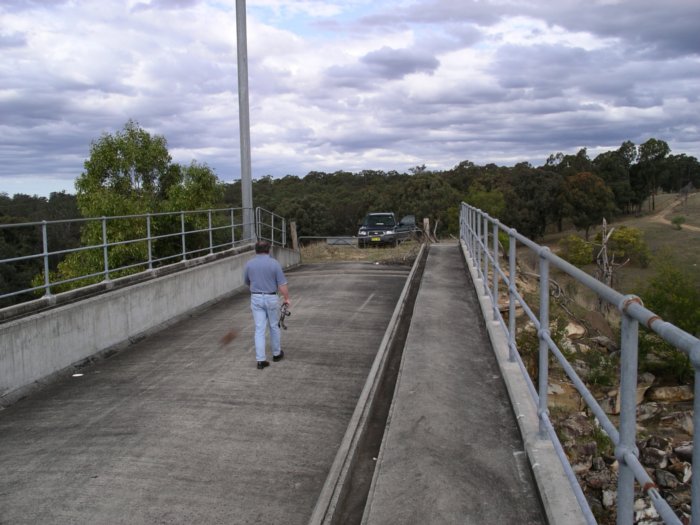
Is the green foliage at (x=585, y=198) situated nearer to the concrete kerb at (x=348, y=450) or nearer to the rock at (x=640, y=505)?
the concrete kerb at (x=348, y=450)

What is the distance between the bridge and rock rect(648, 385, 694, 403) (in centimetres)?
1380

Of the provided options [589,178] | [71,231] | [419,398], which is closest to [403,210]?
[589,178]

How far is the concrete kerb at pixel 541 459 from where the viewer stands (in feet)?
12.9

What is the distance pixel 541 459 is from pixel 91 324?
6.77m

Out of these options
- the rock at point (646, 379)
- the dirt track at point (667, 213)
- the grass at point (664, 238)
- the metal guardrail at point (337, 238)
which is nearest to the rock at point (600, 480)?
the rock at point (646, 379)

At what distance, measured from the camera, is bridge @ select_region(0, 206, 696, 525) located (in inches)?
184

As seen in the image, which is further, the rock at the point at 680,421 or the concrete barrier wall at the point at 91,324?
the rock at the point at 680,421

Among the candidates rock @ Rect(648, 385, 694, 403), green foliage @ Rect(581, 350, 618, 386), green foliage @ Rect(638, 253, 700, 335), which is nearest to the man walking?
green foliage @ Rect(581, 350, 618, 386)

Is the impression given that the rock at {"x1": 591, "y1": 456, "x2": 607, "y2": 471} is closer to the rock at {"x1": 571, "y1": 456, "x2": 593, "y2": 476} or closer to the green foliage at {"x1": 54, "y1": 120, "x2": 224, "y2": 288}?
the rock at {"x1": 571, "y1": 456, "x2": 593, "y2": 476}

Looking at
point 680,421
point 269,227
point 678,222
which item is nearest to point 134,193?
point 269,227

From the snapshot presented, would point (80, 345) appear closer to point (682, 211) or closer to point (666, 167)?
point (682, 211)

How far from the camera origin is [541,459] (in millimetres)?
4680

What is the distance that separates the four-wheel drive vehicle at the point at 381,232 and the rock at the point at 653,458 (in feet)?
73.6

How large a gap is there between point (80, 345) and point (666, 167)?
125857mm
